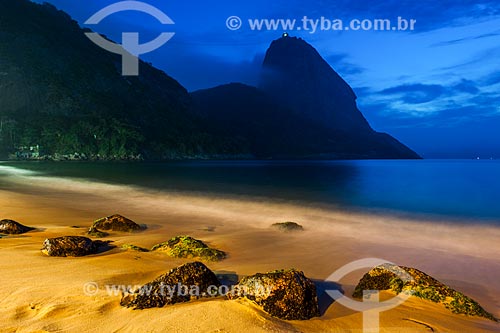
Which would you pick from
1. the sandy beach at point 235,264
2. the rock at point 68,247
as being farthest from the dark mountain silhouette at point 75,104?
the rock at point 68,247

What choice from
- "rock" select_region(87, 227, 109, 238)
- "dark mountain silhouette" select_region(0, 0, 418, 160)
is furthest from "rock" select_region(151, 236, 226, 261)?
"dark mountain silhouette" select_region(0, 0, 418, 160)

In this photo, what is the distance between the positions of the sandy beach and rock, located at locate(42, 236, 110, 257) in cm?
24

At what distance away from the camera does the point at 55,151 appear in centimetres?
11131

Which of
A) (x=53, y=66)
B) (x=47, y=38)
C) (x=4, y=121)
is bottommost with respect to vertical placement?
(x=4, y=121)

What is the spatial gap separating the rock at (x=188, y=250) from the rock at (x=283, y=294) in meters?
2.91

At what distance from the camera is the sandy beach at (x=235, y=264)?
400 centimetres

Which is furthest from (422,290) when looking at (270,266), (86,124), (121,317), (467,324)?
(86,124)

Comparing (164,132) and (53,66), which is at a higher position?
(53,66)

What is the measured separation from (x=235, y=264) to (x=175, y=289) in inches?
109

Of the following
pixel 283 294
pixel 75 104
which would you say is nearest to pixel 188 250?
pixel 283 294

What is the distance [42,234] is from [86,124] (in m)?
129

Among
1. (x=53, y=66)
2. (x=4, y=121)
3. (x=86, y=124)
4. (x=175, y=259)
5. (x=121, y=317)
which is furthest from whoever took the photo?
(x=53, y=66)

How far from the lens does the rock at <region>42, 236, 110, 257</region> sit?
665 centimetres

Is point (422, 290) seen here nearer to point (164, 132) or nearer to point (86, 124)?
point (86, 124)
